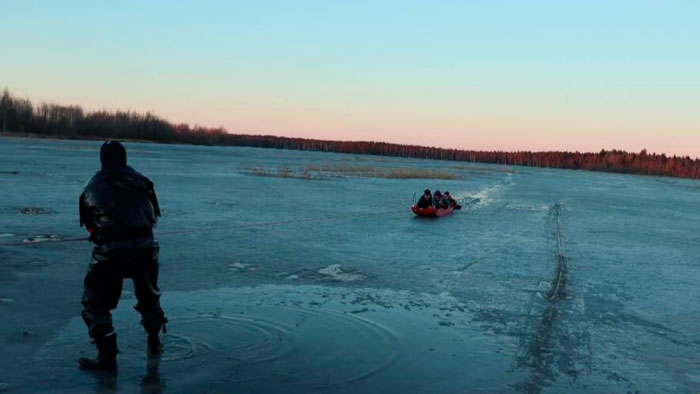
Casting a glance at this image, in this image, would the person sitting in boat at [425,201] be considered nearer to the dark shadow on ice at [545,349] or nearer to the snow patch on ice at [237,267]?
the dark shadow on ice at [545,349]

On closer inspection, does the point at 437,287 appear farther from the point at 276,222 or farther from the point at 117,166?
the point at 276,222

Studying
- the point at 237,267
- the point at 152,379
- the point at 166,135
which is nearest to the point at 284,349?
the point at 152,379

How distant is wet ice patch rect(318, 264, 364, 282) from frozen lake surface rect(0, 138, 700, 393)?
68 millimetres

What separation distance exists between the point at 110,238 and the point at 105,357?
3.47ft

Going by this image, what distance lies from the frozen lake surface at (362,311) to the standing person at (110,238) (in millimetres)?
369

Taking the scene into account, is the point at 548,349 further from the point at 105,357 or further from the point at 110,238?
the point at 110,238

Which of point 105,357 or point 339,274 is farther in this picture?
point 339,274

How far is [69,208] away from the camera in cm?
1773

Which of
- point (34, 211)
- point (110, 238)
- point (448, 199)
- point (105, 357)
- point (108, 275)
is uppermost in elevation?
point (110, 238)

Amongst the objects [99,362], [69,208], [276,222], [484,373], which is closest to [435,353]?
[484,373]

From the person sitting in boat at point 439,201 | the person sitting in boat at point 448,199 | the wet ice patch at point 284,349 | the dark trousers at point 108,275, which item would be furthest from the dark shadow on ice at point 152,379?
the person sitting in boat at point 448,199

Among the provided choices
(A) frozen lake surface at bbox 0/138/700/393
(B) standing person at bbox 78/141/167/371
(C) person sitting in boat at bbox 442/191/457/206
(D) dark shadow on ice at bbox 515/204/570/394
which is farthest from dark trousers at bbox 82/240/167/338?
(C) person sitting in boat at bbox 442/191/457/206

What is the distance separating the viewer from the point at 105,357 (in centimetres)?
556

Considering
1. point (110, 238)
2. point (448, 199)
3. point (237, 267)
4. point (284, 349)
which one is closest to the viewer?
point (110, 238)
